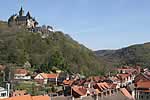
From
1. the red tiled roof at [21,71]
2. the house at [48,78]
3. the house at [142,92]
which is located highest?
the red tiled roof at [21,71]

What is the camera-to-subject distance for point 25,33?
3066 inches

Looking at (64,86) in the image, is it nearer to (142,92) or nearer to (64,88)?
(64,88)

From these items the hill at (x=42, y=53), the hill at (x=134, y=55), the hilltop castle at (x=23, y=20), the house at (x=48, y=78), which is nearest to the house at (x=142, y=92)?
the house at (x=48, y=78)

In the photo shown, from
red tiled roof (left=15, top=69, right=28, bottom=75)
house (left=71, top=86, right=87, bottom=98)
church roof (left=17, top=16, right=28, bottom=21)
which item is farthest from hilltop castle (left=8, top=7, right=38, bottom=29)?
house (left=71, top=86, right=87, bottom=98)

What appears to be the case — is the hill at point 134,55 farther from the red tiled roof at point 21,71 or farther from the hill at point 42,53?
the red tiled roof at point 21,71

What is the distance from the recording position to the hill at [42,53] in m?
66.4

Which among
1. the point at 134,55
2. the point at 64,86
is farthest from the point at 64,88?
the point at 134,55

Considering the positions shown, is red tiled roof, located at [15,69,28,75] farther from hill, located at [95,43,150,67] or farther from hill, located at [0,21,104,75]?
hill, located at [95,43,150,67]

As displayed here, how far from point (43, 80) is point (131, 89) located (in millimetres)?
17182

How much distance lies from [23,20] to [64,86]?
5014cm

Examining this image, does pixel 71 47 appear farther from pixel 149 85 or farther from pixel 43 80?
pixel 149 85

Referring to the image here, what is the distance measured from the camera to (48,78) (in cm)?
6034

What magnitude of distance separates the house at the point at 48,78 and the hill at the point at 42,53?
15.0 ft

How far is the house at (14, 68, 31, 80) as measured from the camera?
57594 mm
